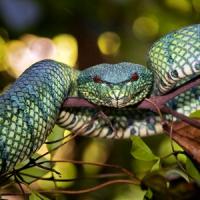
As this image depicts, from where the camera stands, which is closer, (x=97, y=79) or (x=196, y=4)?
(x=97, y=79)

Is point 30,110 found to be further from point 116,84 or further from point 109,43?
point 109,43

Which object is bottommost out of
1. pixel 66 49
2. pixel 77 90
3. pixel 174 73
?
pixel 66 49

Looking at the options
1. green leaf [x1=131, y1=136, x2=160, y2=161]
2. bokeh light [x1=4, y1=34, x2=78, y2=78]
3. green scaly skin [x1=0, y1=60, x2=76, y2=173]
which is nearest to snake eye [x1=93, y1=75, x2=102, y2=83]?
green scaly skin [x1=0, y1=60, x2=76, y2=173]

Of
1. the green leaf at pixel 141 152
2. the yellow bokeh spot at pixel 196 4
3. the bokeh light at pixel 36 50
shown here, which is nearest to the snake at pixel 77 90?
the green leaf at pixel 141 152

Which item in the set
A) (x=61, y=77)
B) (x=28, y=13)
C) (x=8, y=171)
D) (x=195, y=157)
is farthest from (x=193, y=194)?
(x=28, y=13)

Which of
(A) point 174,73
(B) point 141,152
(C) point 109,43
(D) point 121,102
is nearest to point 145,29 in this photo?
(C) point 109,43

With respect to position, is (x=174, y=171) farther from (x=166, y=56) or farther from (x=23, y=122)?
(x=166, y=56)

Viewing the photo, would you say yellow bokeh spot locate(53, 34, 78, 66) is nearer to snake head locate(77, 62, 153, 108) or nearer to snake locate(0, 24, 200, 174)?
snake locate(0, 24, 200, 174)

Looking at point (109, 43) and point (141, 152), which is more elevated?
point (141, 152)
